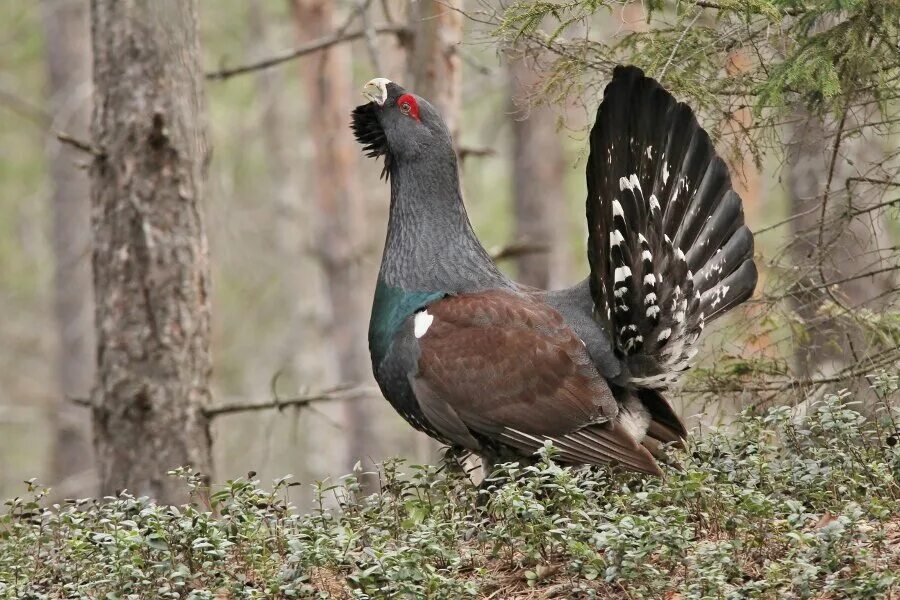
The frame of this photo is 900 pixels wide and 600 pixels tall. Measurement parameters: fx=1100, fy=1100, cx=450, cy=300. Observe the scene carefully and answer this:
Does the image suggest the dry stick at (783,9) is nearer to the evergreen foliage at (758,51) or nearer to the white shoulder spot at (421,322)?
the evergreen foliage at (758,51)

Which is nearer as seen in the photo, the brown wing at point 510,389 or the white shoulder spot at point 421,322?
the brown wing at point 510,389

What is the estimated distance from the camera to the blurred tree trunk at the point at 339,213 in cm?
1697

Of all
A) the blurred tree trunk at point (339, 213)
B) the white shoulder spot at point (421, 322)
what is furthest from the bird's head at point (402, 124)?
the blurred tree trunk at point (339, 213)

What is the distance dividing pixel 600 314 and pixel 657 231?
0.64 m

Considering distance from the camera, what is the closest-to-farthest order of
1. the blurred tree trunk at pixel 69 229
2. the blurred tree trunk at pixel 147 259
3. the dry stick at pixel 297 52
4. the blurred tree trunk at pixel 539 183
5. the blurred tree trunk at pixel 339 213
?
1. the blurred tree trunk at pixel 147 259
2. the dry stick at pixel 297 52
3. the blurred tree trunk at pixel 539 183
4. the blurred tree trunk at pixel 339 213
5. the blurred tree trunk at pixel 69 229

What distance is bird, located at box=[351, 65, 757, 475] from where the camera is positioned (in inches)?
228

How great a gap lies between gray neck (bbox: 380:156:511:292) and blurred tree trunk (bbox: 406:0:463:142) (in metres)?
2.91

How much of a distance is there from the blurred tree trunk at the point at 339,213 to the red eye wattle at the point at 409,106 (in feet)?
32.8

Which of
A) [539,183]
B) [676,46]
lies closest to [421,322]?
[676,46]

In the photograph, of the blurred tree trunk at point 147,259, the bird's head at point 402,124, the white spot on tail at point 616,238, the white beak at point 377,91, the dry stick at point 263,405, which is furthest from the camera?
the dry stick at point 263,405

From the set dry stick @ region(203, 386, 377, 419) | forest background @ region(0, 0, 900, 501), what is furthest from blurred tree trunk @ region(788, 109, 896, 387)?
dry stick @ region(203, 386, 377, 419)

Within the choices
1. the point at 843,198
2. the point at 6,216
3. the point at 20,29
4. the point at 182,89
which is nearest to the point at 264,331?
the point at 6,216

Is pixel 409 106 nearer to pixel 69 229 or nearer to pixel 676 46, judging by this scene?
pixel 676 46

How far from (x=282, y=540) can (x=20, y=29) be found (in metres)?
16.7
